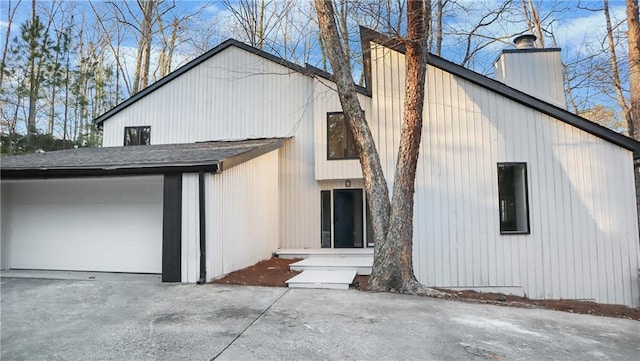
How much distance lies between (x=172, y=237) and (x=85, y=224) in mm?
2848

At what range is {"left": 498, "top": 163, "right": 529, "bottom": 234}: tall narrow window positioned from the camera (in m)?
8.67

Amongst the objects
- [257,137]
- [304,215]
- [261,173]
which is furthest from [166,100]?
[304,215]

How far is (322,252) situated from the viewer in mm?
10023

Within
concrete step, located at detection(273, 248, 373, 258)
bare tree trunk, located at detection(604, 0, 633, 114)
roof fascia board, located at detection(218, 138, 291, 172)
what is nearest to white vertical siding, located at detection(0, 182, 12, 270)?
roof fascia board, located at detection(218, 138, 291, 172)

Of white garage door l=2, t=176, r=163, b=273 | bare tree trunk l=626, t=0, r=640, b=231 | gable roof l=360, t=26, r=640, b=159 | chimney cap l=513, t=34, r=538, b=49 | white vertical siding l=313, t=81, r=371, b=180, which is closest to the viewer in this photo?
white garage door l=2, t=176, r=163, b=273

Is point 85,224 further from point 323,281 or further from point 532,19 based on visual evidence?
point 532,19

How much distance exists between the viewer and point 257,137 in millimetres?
11594

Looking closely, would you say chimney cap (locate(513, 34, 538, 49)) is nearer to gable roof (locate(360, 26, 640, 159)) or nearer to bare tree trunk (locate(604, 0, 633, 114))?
bare tree trunk (locate(604, 0, 633, 114))

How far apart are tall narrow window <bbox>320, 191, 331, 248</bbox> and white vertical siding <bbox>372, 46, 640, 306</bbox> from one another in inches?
119

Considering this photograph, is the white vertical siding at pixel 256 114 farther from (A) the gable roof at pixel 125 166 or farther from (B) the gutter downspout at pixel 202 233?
(B) the gutter downspout at pixel 202 233

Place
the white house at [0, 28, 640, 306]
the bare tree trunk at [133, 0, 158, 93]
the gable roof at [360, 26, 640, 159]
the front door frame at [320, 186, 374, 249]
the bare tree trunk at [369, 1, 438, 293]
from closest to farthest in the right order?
1. the bare tree trunk at [369, 1, 438, 293]
2. the white house at [0, 28, 640, 306]
3. the gable roof at [360, 26, 640, 159]
4. the front door frame at [320, 186, 374, 249]
5. the bare tree trunk at [133, 0, 158, 93]

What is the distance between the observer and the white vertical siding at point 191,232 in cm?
664

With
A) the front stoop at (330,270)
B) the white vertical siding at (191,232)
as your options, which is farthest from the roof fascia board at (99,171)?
the front stoop at (330,270)

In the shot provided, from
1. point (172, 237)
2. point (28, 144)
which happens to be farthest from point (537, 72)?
point (28, 144)
